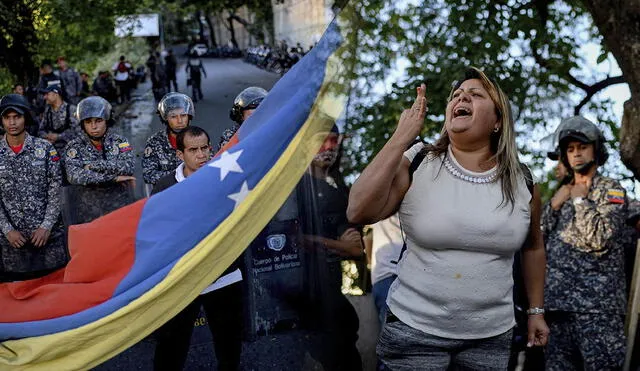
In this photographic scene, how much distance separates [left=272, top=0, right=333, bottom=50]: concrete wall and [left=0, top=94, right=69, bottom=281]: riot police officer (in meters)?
2.10

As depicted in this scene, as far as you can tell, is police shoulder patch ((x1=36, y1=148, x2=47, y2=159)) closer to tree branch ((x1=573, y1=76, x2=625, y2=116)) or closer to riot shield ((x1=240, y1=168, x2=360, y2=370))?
riot shield ((x1=240, y1=168, x2=360, y2=370))

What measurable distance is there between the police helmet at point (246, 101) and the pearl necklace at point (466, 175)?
7.57ft

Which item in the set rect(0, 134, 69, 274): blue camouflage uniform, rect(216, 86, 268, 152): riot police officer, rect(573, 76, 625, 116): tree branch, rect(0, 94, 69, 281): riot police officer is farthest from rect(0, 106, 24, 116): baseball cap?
rect(573, 76, 625, 116): tree branch

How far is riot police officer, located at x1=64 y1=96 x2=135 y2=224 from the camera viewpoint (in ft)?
20.1

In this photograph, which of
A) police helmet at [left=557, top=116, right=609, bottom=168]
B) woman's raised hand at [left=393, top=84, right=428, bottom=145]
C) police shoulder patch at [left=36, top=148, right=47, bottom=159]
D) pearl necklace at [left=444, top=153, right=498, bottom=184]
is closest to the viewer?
woman's raised hand at [left=393, top=84, right=428, bottom=145]

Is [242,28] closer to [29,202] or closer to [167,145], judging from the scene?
[167,145]

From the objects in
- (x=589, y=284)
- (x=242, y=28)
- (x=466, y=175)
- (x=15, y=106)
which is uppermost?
(x=242, y=28)

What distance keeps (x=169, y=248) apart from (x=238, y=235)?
0.30m

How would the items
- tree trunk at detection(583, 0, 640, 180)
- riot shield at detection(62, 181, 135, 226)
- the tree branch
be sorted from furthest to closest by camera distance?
the tree branch → riot shield at detection(62, 181, 135, 226) → tree trunk at detection(583, 0, 640, 180)

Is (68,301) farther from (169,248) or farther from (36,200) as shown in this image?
(36,200)

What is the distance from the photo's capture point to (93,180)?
20.0 ft

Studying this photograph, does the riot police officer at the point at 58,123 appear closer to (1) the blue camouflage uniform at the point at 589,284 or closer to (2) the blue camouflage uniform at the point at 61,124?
(2) the blue camouflage uniform at the point at 61,124

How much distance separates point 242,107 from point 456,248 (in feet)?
8.52

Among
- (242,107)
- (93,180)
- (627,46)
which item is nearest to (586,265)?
(627,46)
